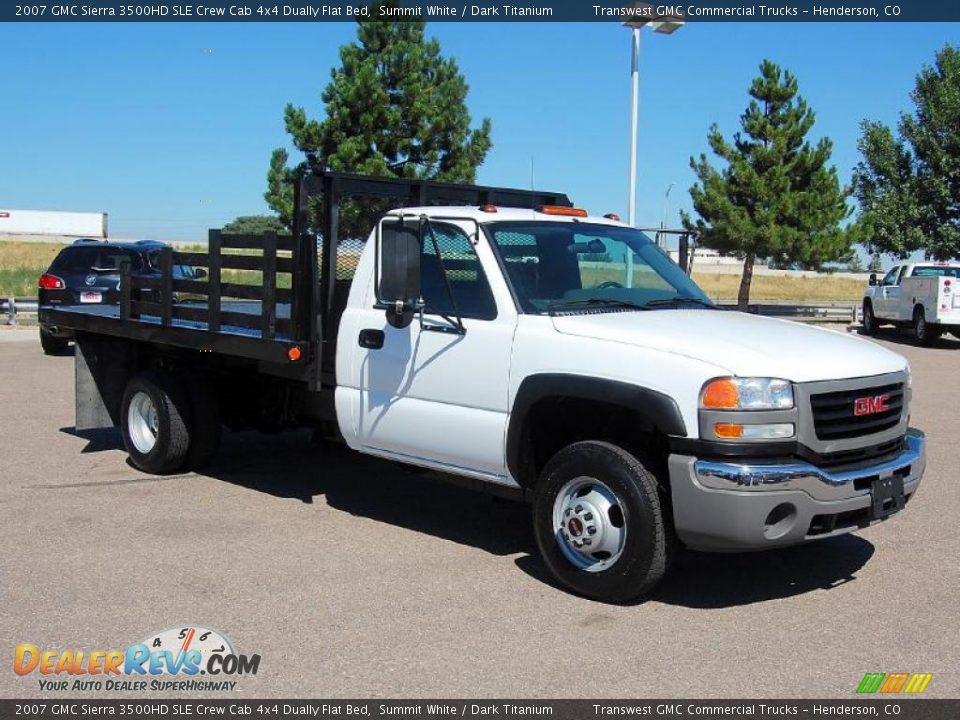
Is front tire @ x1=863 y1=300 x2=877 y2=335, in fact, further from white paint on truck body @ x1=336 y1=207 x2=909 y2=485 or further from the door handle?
the door handle

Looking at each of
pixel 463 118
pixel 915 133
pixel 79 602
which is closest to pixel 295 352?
pixel 79 602

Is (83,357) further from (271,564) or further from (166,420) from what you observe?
(271,564)

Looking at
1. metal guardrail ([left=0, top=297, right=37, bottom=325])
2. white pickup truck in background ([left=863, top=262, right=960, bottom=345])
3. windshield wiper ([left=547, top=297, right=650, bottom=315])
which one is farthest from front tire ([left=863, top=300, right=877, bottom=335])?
windshield wiper ([left=547, top=297, right=650, bottom=315])

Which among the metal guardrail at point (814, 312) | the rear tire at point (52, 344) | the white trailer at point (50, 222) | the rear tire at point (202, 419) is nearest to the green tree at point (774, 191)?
the metal guardrail at point (814, 312)

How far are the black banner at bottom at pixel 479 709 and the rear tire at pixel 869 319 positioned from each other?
24.6 m

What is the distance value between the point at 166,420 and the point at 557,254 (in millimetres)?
3542

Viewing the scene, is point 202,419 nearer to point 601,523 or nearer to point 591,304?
point 591,304

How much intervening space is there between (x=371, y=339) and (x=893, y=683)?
3482 millimetres

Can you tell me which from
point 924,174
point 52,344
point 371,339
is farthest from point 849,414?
point 924,174

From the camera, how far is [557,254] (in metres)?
6.23

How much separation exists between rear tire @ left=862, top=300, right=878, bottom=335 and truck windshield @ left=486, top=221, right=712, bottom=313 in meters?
22.3

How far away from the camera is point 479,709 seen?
4094 mm

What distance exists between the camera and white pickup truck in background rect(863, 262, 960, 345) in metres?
22.8

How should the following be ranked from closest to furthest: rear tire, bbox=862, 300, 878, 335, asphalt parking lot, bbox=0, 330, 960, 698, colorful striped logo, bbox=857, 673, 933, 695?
colorful striped logo, bbox=857, 673, 933, 695
asphalt parking lot, bbox=0, 330, 960, 698
rear tire, bbox=862, 300, 878, 335
